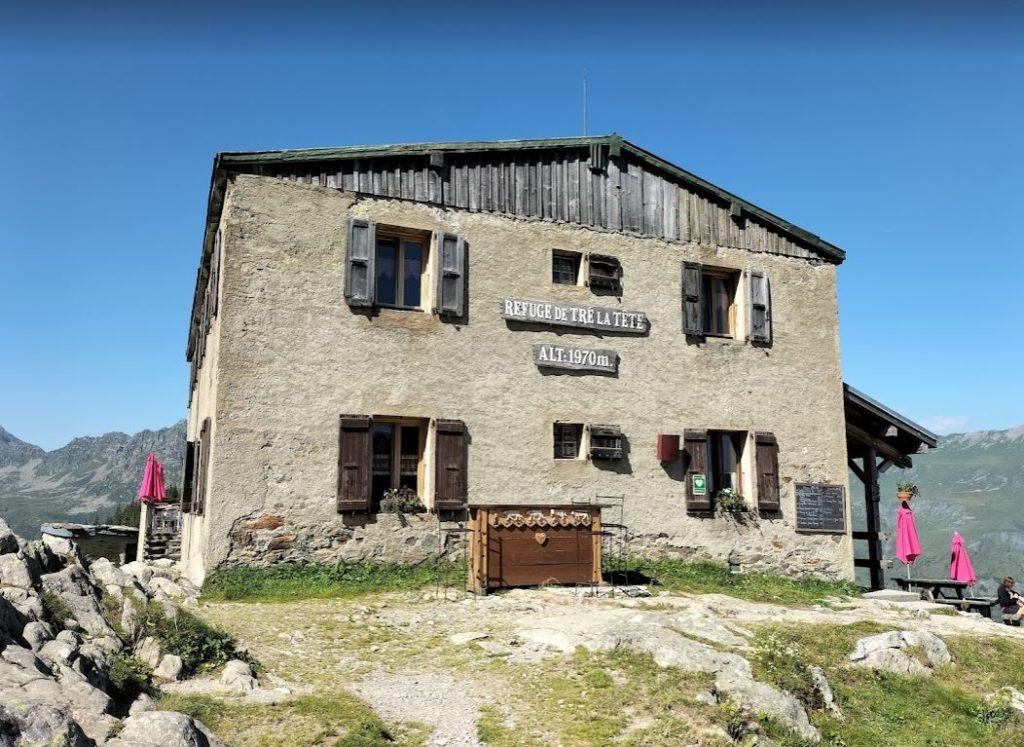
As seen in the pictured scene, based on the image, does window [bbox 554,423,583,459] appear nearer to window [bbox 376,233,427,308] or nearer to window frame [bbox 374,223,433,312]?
window frame [bbox 374,223,433,312]

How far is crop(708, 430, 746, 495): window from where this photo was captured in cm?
1524

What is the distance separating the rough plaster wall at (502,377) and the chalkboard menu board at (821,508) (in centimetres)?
22

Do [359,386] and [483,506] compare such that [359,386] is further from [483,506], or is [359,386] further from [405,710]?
[405,710]

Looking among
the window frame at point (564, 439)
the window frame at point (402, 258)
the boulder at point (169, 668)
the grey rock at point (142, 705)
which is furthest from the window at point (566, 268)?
the grey rock at point (142, 705)

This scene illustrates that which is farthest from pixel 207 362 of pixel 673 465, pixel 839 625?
pixel 839 625

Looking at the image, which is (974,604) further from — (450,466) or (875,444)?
(450,466)

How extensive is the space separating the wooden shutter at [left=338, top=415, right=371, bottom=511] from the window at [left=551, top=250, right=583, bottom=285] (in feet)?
15.0

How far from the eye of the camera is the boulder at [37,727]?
4199 millimetres

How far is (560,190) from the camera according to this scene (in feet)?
48.2

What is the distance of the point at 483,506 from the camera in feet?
36.0

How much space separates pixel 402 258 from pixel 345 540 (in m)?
4.75

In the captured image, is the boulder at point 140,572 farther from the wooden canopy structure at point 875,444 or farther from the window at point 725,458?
the wooden canopy structure at point 875,444

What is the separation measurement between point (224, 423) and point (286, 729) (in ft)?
21.1

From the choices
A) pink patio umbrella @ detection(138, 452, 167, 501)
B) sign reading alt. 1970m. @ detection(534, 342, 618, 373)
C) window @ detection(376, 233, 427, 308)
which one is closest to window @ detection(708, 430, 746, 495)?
sign reading alt. 1970m. @ detection(534, 342, 618, 373)
